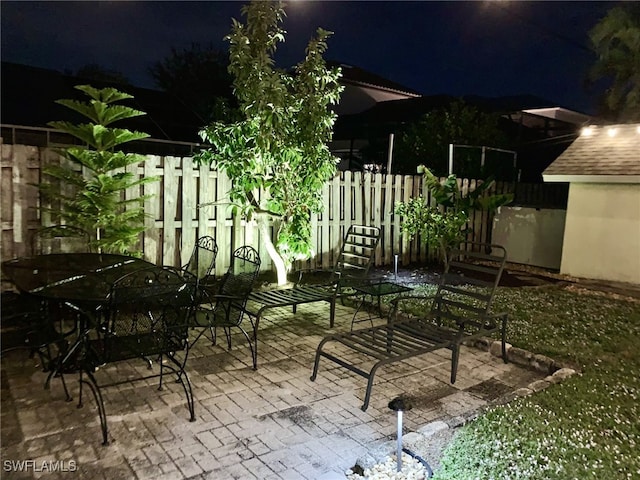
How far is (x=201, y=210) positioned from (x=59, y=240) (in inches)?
79.3

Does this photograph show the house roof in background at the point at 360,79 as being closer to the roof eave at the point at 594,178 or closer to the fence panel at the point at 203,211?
the fence panel at the point at 203,211

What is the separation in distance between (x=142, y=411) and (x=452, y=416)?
2394 millimetres

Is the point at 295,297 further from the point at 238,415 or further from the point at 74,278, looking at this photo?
the point at 74,278

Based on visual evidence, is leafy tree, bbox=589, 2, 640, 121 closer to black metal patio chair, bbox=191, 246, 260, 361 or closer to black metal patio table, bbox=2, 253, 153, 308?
black metal patio chair, bbox=191, 246, 260, 361

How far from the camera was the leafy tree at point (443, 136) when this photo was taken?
1343 cm

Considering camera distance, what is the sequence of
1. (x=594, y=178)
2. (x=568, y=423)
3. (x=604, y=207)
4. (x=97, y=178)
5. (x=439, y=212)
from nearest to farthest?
1. (x=568, y=423)
2. (x=97, y=178)
3. (x=594, y=178)
4. (x=604, y=207)
5. (x=439, y=212)

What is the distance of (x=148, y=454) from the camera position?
3.14 m

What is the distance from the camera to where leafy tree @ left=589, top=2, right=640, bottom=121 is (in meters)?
15.2

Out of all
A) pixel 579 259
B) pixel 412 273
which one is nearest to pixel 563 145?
pixel 579 259

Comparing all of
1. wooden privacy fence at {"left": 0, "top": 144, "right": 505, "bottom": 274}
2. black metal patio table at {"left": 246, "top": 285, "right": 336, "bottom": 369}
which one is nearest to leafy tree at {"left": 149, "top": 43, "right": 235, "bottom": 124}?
wooden privacy fence at {"left": 0, "top": 144, "right": 505, "bottom": 274}

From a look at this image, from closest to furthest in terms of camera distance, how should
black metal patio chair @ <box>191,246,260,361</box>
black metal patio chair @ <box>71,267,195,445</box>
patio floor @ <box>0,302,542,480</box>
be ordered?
patio floor @ <box>0,302,542,480</box>, black metal patio chair @ <box>71,267,195,445</box>, black metal patio chair @ <box>191,246,260,361</box>

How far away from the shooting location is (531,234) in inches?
436

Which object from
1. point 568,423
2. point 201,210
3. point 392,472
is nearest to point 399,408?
point 392,472
